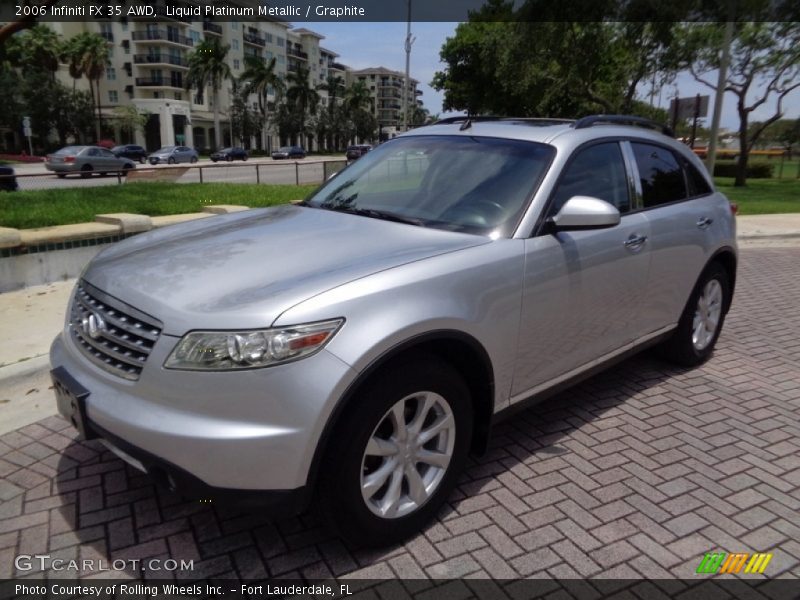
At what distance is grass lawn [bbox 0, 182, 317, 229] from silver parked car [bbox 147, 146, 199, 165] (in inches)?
1203

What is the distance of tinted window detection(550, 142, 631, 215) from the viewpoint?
3.32 m

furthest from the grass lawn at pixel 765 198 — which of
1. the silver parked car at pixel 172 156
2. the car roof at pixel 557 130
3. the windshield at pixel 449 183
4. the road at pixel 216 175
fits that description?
the silver parked car at pixel 172 156

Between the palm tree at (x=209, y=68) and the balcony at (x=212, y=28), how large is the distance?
34.3 feet

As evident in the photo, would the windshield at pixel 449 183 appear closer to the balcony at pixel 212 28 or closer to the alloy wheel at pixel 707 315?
the alloy wheel at pixel 707 315

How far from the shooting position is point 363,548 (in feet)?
8.39

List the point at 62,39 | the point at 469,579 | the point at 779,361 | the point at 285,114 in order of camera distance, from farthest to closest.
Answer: the point at 285,114 < the point at 62,39 < the point at 779,361 < the point at 469,579

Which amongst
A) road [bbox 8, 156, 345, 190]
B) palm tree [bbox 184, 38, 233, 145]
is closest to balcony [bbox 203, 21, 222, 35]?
palm tree [bbox 184, 38, 233, 145]

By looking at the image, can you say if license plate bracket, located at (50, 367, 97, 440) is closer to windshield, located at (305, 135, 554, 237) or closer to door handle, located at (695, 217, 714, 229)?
windshield, located at (305, 135, 554, 237)

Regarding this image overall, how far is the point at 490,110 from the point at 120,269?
43722mm

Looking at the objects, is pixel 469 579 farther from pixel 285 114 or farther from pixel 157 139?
pixel 285 114

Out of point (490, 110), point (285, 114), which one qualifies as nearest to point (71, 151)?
point (490, 110)

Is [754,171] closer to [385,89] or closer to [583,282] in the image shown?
[583,282]

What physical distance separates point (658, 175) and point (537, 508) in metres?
2.46

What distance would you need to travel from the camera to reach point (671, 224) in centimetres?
401
